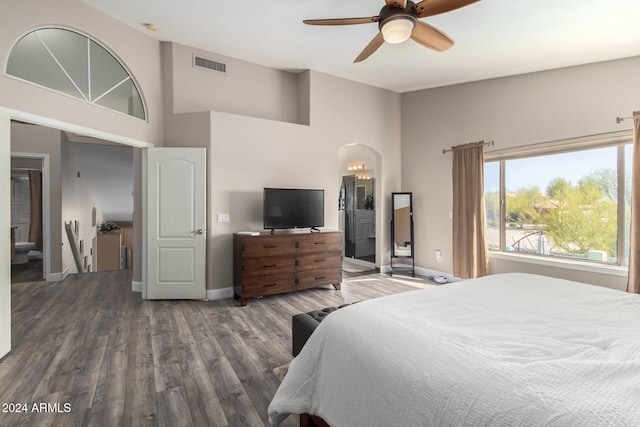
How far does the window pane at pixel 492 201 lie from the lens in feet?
15.7

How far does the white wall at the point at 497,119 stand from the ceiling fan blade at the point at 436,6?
247 centimetres

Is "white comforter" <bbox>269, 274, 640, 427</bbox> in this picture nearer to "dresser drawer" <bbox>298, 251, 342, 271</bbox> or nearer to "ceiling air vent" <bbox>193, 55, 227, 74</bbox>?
"dresser drawer" <bbox>298, 251, 342, 271</bbox>

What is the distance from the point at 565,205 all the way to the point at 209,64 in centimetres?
507

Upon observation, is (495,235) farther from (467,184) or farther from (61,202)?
(61,202)

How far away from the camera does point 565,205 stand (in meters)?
4.07

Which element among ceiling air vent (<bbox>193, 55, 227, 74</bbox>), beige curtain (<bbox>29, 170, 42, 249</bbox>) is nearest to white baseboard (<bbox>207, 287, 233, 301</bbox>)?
ceiling air vent (<bbox>193, 55, 227, 74</bbox>)

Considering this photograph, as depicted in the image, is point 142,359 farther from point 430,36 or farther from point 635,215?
point 635,215

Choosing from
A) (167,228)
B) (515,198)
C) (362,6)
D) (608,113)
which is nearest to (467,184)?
(515,198)

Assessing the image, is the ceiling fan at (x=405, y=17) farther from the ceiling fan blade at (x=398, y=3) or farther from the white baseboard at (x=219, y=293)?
the white baseboard at (x=219, y=293)

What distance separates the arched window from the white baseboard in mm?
2412

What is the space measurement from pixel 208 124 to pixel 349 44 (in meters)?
2.08

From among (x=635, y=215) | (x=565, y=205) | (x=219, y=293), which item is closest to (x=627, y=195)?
(x=635, y=215)

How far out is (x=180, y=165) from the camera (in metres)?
4.19

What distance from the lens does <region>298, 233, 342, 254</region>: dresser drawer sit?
4520 millimetres
